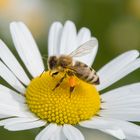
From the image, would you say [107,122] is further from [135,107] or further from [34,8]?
[34,8]

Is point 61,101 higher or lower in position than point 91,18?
lower

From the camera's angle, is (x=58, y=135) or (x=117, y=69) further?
(x=117, y=69)

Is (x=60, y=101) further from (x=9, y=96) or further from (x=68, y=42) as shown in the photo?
(x=68, y=42)

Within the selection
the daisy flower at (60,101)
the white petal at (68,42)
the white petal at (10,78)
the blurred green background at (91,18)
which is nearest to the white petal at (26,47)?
the daisy flower at (60,101)

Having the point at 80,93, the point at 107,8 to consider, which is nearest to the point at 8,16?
the point at 107,8

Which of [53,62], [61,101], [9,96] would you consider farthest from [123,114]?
[9,96]

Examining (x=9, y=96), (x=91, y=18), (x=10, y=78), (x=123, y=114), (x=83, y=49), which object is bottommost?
(x=123, y=114)

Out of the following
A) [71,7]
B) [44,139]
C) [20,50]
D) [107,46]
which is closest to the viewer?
[44,139]
